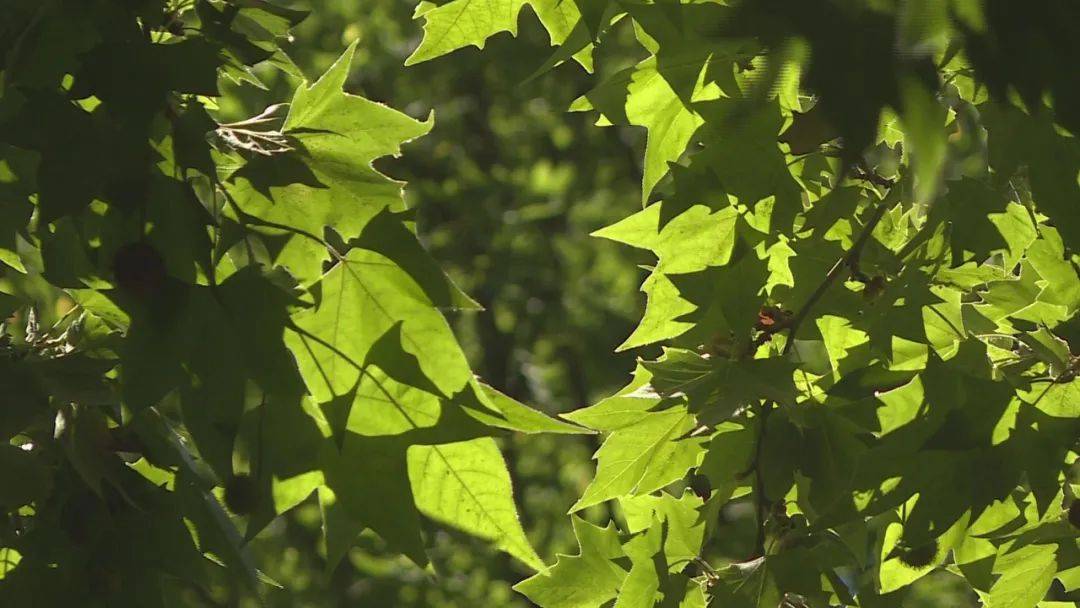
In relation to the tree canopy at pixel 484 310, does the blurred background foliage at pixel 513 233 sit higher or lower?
lower

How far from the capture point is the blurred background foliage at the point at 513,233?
10.6 m

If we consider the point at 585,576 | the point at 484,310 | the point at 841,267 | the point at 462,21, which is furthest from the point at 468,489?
the point at 462,21

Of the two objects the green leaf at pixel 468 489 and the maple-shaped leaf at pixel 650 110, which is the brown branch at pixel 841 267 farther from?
the green leaf at pixel 468 489

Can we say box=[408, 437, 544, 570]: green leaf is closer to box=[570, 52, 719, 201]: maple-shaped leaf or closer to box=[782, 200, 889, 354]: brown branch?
box=[782, 200, 889, 354]: brown branch

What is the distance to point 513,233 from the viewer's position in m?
10.9

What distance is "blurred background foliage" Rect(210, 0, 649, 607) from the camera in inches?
417

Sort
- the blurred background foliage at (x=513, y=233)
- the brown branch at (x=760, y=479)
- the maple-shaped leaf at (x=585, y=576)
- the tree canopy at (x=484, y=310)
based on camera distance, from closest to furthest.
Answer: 1. the tree canopy at (x=484, y=310)
2. the brown branch at (x=760, y=479)
3. the maple-shaped leaf at (x=585, y=576)
4. the blurred background foliage at (x=513, y=233)

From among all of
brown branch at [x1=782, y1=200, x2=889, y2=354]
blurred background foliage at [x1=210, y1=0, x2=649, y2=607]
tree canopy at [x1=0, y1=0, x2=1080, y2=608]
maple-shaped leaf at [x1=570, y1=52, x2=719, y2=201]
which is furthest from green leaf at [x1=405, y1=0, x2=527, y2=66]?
blurred background foliage at [x1=210, y1=0, x2=649, y2=607]

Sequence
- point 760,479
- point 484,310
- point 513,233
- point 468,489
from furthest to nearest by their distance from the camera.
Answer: point 513,233 → point 760,479 → point 468,489 → point 484,310

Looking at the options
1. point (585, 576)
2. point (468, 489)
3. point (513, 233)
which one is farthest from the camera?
point (513, 233)

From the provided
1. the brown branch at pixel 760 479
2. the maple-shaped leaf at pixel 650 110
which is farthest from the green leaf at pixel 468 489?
the maple-shaped leaf at pixel 650 110

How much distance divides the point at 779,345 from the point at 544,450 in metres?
9.51

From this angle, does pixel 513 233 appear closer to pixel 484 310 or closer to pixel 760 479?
pixel 760 479

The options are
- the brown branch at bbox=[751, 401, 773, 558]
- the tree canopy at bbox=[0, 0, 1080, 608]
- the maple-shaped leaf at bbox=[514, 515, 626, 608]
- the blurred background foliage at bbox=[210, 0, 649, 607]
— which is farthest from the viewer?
the blurred background foliage at bbox=[210, 0, 649, 607]
